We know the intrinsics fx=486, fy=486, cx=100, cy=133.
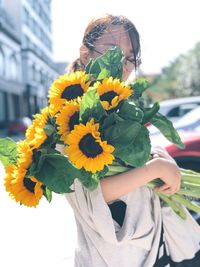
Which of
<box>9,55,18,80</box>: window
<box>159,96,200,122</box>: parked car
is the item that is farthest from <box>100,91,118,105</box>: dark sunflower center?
<box>9,55,18,80</box>: window

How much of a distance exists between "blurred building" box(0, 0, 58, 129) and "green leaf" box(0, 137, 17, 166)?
39543mm

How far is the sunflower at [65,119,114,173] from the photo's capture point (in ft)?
4.35

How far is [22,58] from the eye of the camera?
164 ft

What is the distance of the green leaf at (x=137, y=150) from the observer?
1.41m

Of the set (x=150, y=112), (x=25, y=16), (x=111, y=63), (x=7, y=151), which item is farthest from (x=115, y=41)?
(x=25, y=16)

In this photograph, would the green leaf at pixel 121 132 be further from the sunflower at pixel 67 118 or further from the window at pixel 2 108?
the window at pixel 2 108

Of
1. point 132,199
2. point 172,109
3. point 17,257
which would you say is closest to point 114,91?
point 132,199

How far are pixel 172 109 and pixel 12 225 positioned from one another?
3196 mm

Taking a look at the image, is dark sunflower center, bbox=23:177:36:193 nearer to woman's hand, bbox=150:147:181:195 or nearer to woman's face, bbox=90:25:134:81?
woman's hand, bbox=150:147:181:195

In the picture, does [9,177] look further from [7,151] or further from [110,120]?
[110,120]

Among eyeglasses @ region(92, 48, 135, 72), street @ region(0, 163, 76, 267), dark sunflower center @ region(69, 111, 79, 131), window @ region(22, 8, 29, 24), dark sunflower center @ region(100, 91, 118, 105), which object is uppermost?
window @ region(22, 8, 29, 24)

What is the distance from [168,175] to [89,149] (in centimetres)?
37

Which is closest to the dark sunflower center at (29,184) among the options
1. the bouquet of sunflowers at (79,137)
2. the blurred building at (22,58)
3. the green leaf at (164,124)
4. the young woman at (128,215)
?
the bouquet of sunflowers at (79,137)

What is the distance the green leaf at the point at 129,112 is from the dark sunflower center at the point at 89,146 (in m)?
0.14
